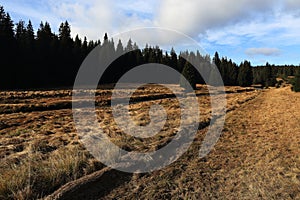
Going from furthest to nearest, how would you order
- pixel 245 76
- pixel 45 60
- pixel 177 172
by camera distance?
Answer: pixel 245 76
pixel 45 60
pixel 177 172

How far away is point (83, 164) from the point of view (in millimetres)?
6438

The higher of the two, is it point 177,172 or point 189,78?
point 189,78

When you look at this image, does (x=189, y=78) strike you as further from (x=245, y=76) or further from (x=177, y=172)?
(x=177, y=172)

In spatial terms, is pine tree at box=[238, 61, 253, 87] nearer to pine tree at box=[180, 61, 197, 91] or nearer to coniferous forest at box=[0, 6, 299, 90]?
coniferous forest at box=[0, 6, 299, 90]

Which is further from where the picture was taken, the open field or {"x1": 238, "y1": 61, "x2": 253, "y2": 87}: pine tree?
{"x1": 238, "y1": 61, "x2": 253, "y2": 87}: pine tree

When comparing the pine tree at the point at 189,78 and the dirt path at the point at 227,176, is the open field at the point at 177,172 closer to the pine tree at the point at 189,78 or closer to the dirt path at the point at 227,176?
the dirt path at the point at 227,176

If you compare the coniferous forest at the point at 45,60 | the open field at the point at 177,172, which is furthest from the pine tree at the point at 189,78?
the open field at the point at 177,172

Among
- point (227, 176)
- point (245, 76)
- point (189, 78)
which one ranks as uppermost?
point (245, 76)

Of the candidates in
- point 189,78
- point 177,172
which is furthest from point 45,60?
point 177,172

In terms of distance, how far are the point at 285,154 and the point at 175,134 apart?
397 cm

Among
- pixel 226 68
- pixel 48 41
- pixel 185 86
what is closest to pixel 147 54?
pixel 226 68

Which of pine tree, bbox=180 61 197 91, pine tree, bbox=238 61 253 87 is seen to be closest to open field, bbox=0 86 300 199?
pine tree, bbox=180 61 197 91

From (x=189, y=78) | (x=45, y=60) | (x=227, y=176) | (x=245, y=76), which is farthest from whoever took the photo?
(x=245, y=76)

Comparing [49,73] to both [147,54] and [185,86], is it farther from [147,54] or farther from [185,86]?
[147,54]
